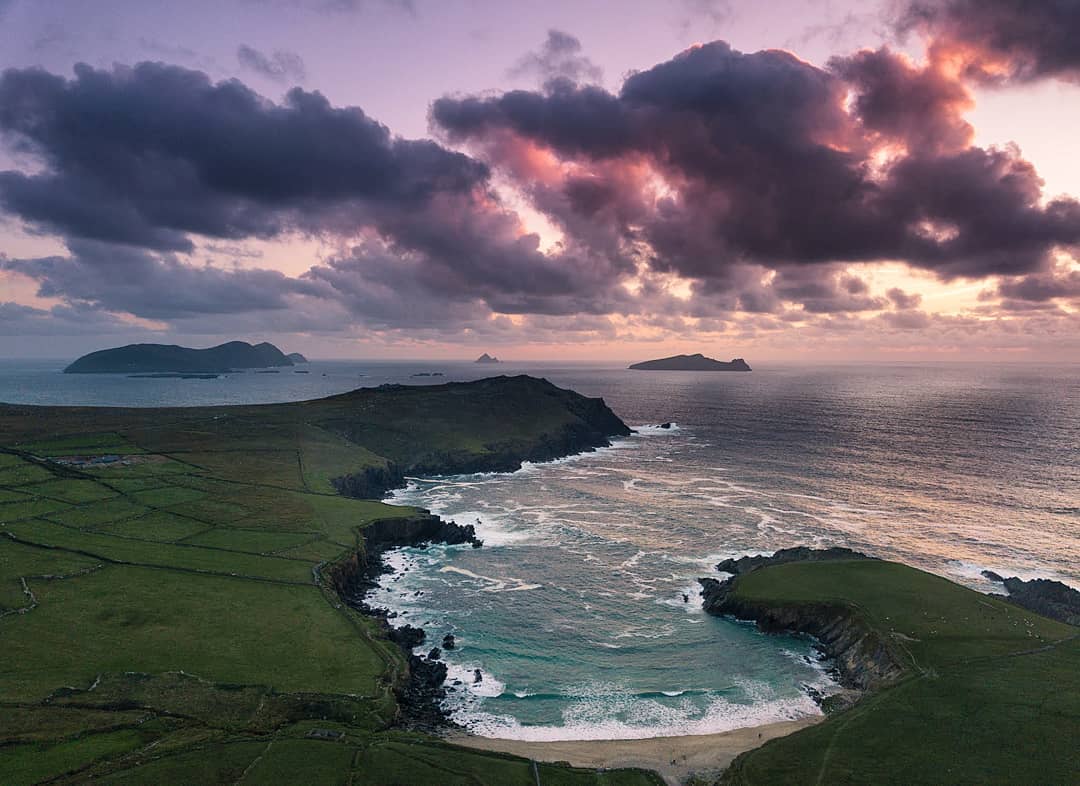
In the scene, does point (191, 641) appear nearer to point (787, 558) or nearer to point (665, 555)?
point (665, 555)

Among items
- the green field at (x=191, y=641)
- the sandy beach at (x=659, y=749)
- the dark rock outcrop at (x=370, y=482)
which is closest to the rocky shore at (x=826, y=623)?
the sandy beach at (x=659, y=749)

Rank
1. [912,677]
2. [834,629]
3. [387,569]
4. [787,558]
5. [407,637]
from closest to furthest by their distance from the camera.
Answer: [912,677] < [407,637] < [834,629] < [787,558] < [387,569]

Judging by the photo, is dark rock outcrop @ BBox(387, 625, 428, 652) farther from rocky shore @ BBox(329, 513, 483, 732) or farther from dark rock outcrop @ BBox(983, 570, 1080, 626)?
dark rock outcrop @ BBox(983, 570, 1080, 626)

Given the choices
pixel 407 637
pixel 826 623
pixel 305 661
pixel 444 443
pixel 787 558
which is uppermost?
pixel 444 443

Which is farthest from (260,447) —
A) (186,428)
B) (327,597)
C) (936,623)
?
(936,623)

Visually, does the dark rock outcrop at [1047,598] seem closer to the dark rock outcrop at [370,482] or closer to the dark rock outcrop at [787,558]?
the dark rock outcrop at [787,558]

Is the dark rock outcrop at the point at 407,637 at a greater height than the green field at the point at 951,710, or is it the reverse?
the green field at the point at 951,710

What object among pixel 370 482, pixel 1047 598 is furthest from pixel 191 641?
pixel 1047 598
